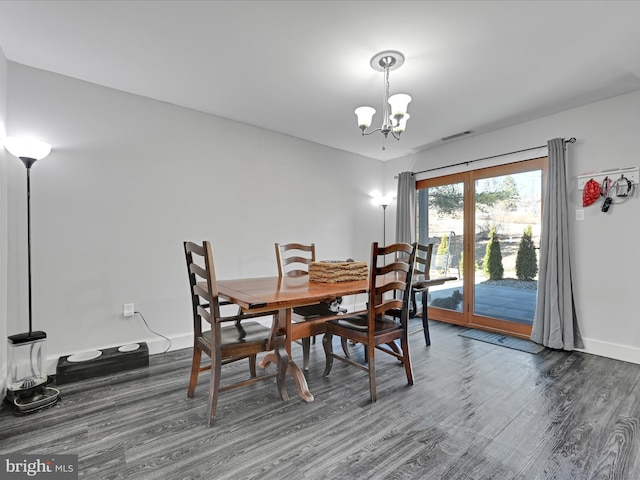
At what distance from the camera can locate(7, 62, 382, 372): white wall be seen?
251 centimetres

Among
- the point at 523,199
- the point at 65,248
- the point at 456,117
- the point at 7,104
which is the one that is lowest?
the point at 65,248

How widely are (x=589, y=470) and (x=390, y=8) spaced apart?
2.63 metres

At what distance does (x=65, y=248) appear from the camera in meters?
2.60

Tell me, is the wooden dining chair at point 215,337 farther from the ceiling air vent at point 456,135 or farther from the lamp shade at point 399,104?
the ceiling air vent at point 456,135

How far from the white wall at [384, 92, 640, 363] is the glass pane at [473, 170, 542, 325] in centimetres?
39

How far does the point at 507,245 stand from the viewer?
3.77m

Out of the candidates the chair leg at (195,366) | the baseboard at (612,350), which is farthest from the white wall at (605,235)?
the chair leg at (195,366)

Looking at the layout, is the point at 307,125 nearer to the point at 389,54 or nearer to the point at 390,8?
the point at 389,54

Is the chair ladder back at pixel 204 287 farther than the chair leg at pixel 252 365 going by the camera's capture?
No

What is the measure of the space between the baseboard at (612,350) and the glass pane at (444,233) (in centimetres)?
136

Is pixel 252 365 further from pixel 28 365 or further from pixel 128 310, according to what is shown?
pixel 28 365

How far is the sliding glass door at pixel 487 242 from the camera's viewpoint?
3.59m

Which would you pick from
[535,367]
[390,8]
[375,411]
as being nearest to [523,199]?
[535,367]

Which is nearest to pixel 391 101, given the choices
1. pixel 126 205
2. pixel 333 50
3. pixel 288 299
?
pixel 333 50
